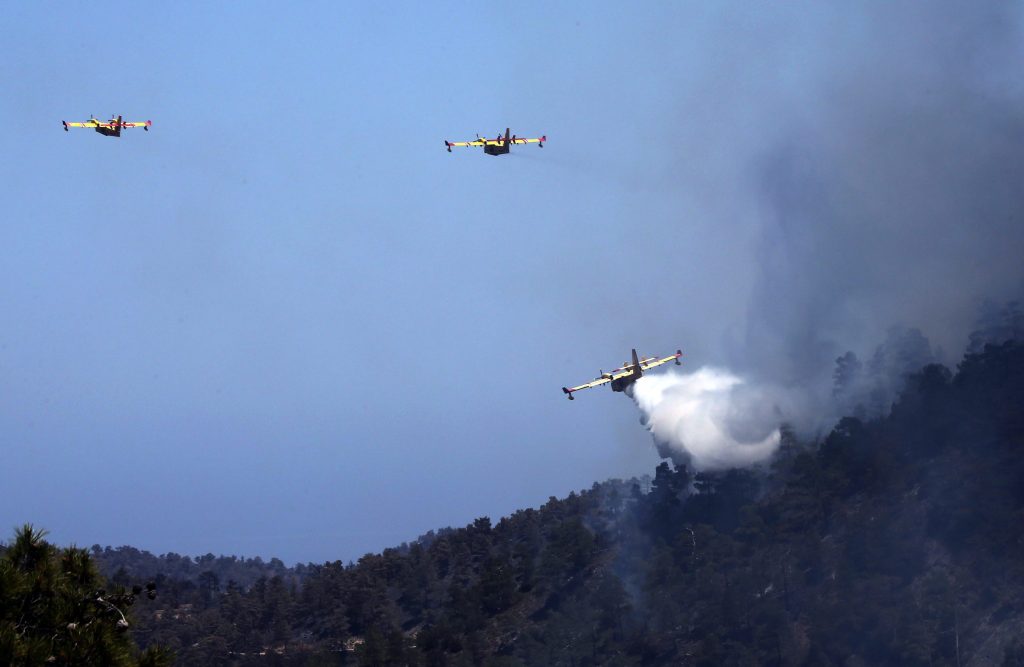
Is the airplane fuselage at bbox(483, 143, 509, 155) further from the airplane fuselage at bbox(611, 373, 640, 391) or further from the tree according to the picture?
the tree

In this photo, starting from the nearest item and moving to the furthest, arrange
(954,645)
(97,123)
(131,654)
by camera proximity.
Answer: (131,654) < (97,123) < (954,645)

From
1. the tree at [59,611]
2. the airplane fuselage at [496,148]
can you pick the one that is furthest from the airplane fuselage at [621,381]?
the tree at [59,611]

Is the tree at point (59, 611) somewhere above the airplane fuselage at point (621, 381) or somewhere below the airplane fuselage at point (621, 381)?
below

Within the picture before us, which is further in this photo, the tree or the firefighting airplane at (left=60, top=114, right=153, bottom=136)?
the firefighting airplane at (left=60, top=114, right=153, bottom=136)

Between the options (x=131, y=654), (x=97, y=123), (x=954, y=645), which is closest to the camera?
(x=131, y=654)

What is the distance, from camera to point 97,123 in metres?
134

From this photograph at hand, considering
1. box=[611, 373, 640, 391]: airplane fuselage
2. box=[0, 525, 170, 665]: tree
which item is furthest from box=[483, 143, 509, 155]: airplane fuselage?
box=[0, 525, 170, 665]: tree

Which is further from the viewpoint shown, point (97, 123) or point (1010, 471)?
point (1010, 471)

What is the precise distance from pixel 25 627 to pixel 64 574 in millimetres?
2406

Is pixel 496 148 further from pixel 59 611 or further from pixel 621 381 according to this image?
pixel 59 611

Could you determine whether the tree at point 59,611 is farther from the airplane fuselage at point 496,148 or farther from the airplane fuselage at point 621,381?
the airplane fuselage at point 621,381

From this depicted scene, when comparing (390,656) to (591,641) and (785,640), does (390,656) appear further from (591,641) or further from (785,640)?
(785,640)

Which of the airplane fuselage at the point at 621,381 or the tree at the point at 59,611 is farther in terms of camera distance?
the airplane fuselage at the point at 621,381

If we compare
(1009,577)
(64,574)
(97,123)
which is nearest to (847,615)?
(1009,577)
